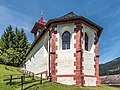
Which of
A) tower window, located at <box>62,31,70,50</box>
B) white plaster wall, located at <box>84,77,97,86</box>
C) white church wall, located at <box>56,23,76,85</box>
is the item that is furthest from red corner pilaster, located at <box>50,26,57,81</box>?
white plaster wall, located at <box>84,77,97,86</box>

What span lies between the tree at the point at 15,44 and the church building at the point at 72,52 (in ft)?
118

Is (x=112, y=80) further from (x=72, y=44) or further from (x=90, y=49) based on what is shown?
(x=72, y=44)

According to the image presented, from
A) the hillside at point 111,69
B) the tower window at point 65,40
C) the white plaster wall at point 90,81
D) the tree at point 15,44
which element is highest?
the tree at point 15,44

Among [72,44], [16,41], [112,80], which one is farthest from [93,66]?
[16,41]

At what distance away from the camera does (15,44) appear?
222ft

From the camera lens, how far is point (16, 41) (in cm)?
6831

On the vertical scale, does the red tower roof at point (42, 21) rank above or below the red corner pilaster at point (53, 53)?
above

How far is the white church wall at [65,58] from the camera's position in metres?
24.5

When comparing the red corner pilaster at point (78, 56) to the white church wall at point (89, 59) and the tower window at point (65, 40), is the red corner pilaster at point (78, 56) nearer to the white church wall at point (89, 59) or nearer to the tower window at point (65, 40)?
the white church wall at point (89, 59)

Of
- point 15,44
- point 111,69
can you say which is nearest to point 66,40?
point 15,44

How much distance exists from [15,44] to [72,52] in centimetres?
4515

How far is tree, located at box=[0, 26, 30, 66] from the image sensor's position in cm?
6298

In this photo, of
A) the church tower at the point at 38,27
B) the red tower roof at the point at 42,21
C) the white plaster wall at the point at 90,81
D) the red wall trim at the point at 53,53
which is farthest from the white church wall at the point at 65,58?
the red tower roof at the point at 42,21

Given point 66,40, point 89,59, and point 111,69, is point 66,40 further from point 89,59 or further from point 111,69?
point 111,69
